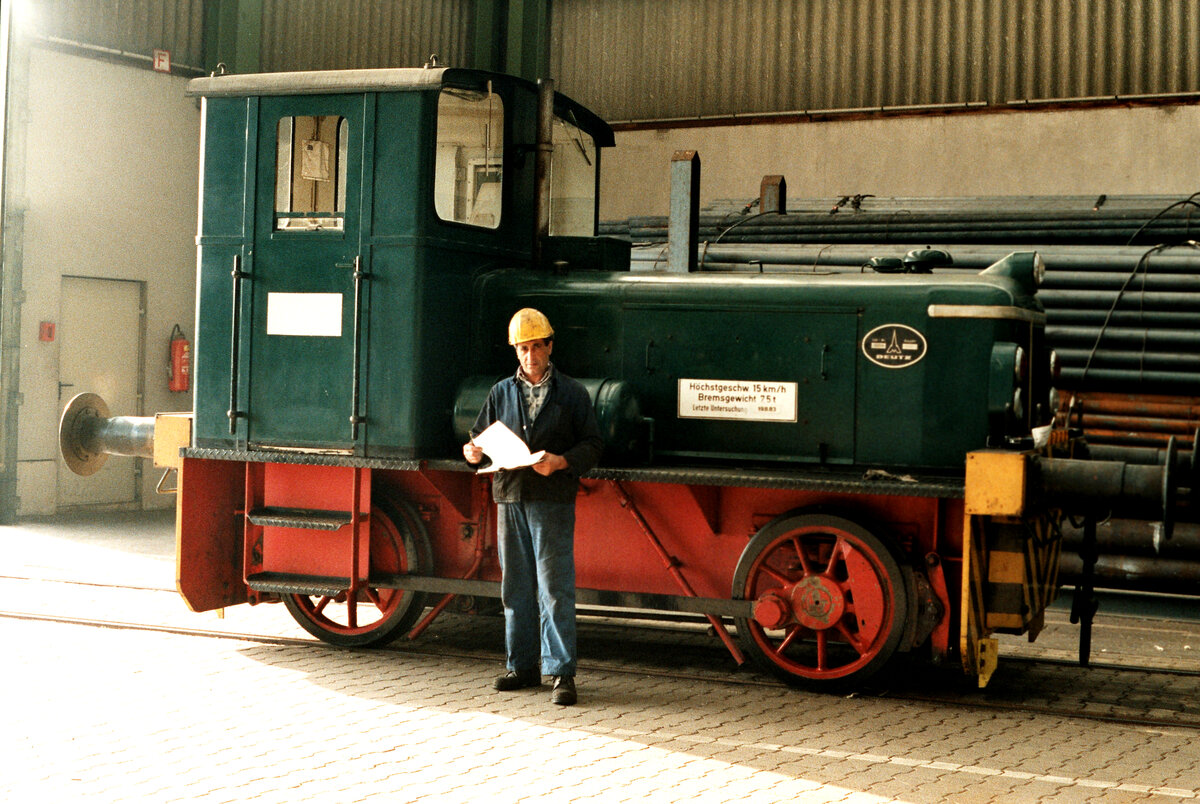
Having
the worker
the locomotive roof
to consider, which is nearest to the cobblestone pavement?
the worker

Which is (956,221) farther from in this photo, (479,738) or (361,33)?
(361,33)

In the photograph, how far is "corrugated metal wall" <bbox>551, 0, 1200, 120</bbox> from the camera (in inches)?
531

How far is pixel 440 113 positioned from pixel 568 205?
127cm

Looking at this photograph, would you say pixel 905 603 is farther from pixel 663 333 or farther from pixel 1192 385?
pixel 1192 385

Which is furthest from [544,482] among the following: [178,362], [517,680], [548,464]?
[178,362]

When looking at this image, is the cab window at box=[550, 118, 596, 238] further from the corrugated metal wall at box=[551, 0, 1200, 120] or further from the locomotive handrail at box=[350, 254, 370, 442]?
the corrugated metal wall at box=[551, 0, 1200, 120]

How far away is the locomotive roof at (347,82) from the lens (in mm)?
6223

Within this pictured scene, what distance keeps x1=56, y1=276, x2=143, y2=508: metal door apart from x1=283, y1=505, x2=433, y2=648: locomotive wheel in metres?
7.04

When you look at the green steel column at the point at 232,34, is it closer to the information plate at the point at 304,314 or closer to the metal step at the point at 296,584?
the information plate at the point at 304,314

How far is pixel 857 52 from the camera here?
48.3 ft

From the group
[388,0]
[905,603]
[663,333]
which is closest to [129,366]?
[388,0]

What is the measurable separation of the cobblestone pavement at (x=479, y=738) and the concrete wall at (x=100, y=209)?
6.55m

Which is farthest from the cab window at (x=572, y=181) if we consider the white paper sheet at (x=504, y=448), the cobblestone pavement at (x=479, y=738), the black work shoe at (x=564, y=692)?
the black work shoe at (x=564, y=692)

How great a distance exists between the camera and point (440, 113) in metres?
6.29
